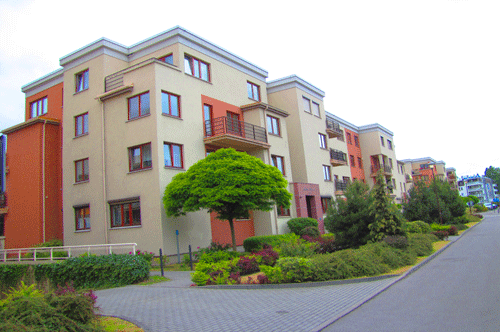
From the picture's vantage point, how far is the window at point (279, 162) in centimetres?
2748

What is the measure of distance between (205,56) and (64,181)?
11.9 m

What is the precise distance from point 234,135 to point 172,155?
3908mm

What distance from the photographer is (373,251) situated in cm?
1362

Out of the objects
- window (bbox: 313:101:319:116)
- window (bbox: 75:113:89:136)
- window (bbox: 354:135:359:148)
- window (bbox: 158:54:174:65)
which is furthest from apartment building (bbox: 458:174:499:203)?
window (bbox: 75:113:89:136)

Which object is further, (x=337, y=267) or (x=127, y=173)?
(x=127, y=173)

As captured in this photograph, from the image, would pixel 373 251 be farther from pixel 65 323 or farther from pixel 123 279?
pixel 65 323

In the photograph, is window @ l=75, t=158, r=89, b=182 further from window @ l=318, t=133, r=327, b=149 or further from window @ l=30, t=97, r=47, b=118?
window @ l=318, t=133, r=327, b=149

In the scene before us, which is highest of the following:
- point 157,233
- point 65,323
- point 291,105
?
point 291,105

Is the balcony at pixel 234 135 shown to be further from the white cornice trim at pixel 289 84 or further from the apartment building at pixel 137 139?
the white cornice trim at pixel 289 84

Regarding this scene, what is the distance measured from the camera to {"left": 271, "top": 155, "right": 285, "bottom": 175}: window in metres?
27.5

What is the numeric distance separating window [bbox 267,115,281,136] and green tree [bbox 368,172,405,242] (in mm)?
12086

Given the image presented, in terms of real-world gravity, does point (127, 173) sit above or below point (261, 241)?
above

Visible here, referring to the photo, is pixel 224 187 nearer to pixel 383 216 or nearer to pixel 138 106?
pixel 383 216

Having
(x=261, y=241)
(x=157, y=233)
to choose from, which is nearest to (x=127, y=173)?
(x=157, y=233)
